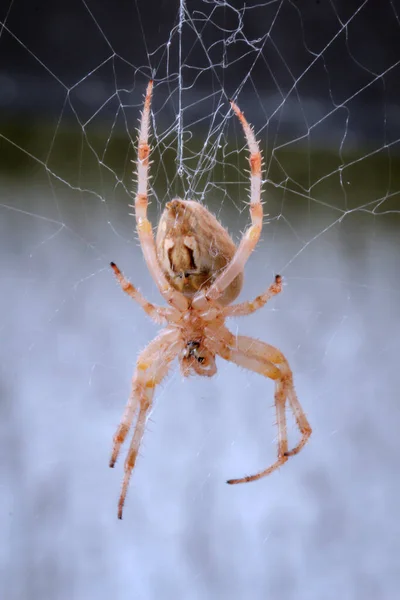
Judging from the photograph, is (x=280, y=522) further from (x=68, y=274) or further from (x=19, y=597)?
(x=68, y=274)

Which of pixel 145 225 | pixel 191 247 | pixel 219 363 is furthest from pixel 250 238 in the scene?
pixel 219 363

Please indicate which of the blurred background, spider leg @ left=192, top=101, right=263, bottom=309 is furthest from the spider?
the blurred background

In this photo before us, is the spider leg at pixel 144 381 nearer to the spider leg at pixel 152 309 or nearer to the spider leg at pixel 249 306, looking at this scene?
the spider leg at pixel 152 309

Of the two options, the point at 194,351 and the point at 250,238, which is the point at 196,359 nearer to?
the point at 194,351

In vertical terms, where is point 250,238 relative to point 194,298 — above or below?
above

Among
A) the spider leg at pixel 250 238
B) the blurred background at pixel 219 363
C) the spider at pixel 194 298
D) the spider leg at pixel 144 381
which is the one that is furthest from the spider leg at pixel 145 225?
the blurred background at pixel 219 363

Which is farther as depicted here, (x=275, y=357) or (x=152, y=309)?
(x=275, y=357)

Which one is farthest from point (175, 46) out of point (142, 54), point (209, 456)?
point (209, 456)
